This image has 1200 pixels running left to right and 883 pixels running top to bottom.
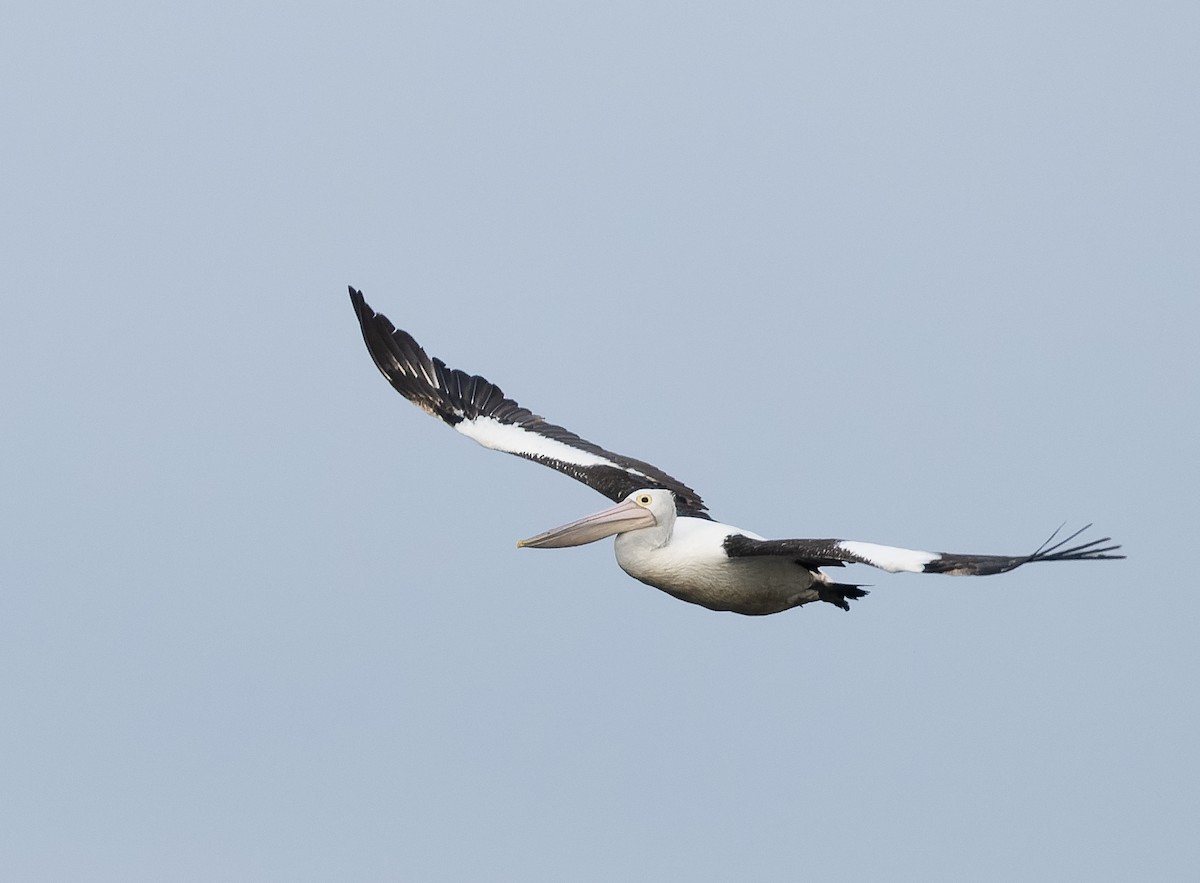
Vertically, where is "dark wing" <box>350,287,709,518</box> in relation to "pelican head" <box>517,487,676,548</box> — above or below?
above

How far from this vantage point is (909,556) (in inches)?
509

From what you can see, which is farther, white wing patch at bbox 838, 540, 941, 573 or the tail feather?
the tail feather

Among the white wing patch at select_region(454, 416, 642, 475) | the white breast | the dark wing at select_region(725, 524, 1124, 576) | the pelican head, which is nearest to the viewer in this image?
the dark wing at select_region(725, 524, 1124, 576)

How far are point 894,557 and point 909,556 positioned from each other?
0.37 ft

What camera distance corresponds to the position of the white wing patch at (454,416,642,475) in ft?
60.0

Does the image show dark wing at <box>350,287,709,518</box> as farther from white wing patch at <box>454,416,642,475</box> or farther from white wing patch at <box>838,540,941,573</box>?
white wing patch at <box>838,540,941,573</box>

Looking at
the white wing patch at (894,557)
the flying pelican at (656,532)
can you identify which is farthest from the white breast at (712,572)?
the white wing patch at (894,557)

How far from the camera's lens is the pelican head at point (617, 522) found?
15.5 meters

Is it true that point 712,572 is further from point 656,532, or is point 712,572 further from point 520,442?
point 520,442

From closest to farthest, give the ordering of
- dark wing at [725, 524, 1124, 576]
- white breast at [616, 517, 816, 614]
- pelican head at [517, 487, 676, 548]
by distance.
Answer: dark wing at [725, 524, 1124, 576], white breast at [616, 517, 816, 614], pelican head at [517, 487, 676, 548]

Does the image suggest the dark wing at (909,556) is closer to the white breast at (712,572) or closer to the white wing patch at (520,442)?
the white breast at (712,572)

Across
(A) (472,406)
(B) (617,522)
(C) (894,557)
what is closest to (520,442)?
(A) (472,406)

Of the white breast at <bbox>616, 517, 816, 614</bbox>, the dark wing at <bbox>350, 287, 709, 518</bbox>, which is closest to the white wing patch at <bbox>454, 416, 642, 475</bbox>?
the dark wing at <bbox>350, 287, 709, 518</bbox>

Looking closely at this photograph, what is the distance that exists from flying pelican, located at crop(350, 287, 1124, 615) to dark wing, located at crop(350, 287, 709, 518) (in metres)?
0.01
